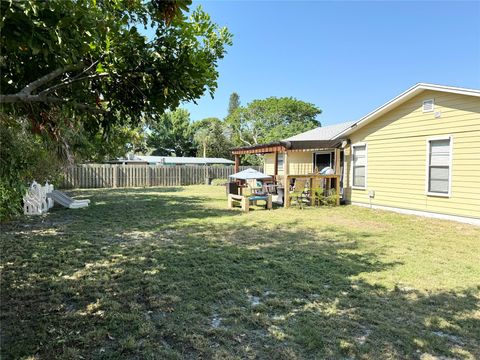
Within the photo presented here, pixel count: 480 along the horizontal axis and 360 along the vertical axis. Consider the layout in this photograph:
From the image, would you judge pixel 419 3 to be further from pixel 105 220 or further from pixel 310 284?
pixel 105 220

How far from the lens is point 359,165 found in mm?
12125

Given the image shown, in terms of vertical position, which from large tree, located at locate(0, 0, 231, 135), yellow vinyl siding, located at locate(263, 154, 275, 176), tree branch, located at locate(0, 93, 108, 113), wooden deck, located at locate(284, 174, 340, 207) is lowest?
wooden deck, located at locate(284, 174, 340, 207)

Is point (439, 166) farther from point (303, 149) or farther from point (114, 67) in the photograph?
point (114, 67)

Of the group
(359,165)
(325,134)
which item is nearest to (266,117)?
(325,134)

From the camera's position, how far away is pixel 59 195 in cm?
1085

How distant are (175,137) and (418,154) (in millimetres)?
36589

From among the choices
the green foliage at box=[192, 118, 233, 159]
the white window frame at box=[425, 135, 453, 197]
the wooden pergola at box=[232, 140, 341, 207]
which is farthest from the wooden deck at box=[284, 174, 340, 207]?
the green foliage at box=[192, 118, 233, 159]

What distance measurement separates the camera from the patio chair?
1158 centimetres

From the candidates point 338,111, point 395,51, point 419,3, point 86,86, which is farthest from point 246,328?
point 338,111

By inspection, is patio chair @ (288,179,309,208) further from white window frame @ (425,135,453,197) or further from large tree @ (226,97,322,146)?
large tree @ (226,97,322,146)

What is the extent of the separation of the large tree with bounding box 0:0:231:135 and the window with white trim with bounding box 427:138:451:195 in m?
8.30

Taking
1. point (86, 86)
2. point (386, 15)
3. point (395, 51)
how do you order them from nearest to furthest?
point (86, 86)
point (386, 15)
point (395, 51)

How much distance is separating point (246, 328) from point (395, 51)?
14.2 m

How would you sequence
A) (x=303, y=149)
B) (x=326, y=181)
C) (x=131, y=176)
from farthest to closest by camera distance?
(x=131, y=176)
(x=326, y=181)
(x=303, y=149)
